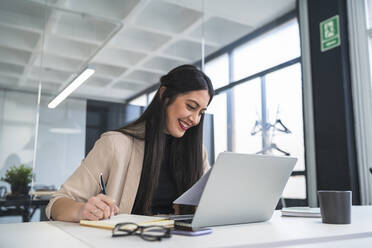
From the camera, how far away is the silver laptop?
778 millimetres

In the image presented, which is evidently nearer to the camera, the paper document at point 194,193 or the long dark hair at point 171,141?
the paper document at point 194,193

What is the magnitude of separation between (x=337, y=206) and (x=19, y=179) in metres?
2.43

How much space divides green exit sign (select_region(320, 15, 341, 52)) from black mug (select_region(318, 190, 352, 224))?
225cm

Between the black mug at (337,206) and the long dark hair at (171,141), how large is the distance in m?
0.70

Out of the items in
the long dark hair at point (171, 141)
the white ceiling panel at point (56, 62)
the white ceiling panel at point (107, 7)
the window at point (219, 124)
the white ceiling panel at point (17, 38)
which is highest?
the white ceiling panel at point (107, 7)

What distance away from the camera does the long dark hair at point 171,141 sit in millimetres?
1430

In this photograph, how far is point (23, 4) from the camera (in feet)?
9.18

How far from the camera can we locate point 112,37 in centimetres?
327

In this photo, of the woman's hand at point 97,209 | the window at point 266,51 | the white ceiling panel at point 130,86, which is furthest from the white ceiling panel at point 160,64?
the woman's hand at point 97,209

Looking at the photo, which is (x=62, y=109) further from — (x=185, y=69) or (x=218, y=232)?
(x=218, y=232)

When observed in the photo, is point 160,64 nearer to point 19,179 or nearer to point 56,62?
point 56,62

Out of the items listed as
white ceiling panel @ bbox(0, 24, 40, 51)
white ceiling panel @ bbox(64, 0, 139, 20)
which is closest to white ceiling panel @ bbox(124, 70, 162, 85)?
white ceiling panel @ bbox(64, 0, 139, 20)

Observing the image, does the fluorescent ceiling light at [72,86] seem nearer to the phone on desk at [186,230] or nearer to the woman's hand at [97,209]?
the woman's hand at [97,209]

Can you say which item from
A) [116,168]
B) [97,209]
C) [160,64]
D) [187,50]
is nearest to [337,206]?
[97,209]
